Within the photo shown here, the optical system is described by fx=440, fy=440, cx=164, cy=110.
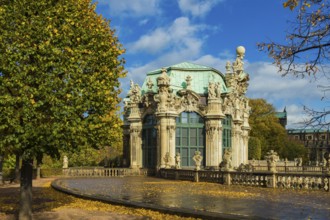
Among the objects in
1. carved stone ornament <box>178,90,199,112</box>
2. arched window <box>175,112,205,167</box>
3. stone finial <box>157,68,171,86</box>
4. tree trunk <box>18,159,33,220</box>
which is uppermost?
stone finial <box>157,68,171,86</box>

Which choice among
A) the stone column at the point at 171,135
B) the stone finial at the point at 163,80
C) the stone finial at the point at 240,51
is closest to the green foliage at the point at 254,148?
the stone finial at the point at 240,51

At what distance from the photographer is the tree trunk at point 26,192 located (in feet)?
39.6

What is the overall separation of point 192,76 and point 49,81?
3017 centimetres

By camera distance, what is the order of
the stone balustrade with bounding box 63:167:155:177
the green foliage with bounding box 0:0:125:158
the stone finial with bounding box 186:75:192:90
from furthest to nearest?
1. the stone balustrade with bounding box 63:167:155:177
2. the stone finial with bounding box 186:75:192:90
3. the green foliage with bounding box 0:0:125:158

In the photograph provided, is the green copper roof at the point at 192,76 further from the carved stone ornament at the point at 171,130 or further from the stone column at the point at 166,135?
the carved stone ornament at the point at 171,130

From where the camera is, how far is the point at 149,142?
39.7 metres

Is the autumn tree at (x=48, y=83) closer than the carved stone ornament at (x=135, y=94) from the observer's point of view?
Yes

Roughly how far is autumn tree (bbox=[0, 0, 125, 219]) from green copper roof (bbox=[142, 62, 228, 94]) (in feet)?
87.9

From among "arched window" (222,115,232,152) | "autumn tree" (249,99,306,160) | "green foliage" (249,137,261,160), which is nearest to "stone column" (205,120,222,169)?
"arched window" (222,115,232,152)

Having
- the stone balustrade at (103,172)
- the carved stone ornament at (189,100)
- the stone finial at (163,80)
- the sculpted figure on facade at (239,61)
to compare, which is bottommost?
the stone balustrade at (103,172)

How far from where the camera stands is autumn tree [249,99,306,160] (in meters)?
71.9

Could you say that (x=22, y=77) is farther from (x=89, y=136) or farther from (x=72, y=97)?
(x=89, y=136)

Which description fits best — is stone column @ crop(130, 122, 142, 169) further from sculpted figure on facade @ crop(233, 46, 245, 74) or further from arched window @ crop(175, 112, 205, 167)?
sculpted figure on facade @ crop(233, 46, 245, 74)

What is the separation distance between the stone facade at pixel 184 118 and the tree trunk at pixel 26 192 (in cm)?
2233
